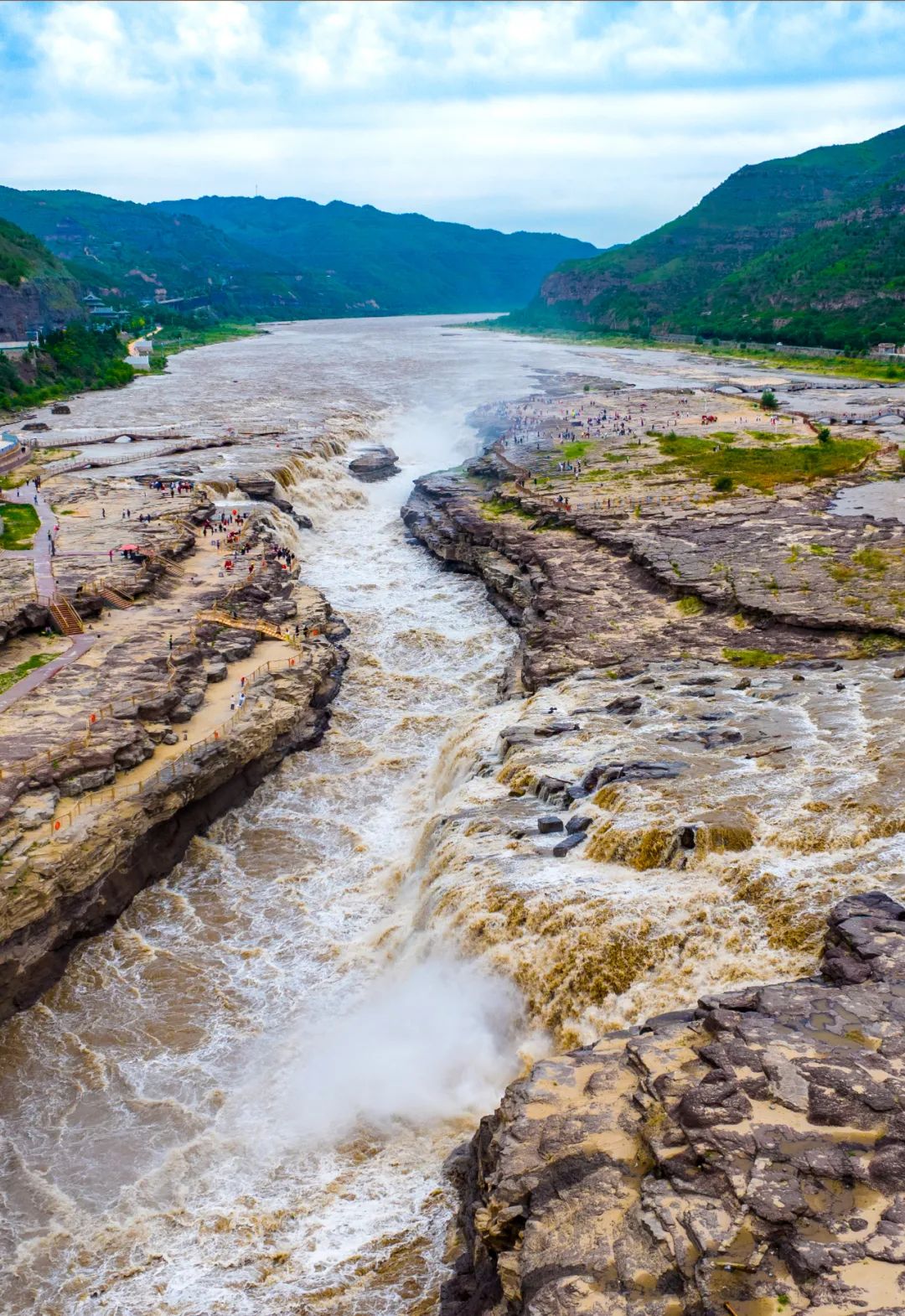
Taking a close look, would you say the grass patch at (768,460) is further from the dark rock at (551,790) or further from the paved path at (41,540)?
the paved path at (41,540)

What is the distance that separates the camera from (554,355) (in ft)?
491

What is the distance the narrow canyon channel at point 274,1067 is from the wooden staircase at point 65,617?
9075 mm

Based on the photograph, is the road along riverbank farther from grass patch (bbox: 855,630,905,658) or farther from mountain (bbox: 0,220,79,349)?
mountain (bbox: 0,220,79,349)

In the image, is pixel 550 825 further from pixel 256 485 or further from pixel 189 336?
pixel 189 336

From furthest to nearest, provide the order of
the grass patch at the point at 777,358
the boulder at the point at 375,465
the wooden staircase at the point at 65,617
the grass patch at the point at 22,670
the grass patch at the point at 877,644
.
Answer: the grass patch at the point at 777,358, the boulder at the point at 375,465, the wooden staircase at the point at 65,617, the grass patch at the point at 877,644, the grass patch at the point at 22,670

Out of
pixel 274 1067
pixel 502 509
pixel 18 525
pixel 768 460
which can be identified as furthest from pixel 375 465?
pixel 274 1067

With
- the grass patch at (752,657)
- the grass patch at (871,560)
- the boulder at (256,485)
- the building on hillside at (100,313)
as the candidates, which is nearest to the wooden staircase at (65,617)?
the grass patch at (752,657)

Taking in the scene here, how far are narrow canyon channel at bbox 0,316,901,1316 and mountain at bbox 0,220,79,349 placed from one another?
112894 millimetres

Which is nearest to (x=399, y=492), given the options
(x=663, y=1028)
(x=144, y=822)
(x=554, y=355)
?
(x=144, y=822)

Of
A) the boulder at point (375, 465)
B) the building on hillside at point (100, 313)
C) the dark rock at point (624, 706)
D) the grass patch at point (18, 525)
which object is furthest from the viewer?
the building on hillside at point (100, 313)

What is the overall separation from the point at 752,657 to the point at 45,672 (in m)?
21.4

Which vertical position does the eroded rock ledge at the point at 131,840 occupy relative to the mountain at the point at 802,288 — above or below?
below

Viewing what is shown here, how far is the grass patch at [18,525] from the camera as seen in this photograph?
43.9 m

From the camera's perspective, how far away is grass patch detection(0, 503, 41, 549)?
43.9 m
